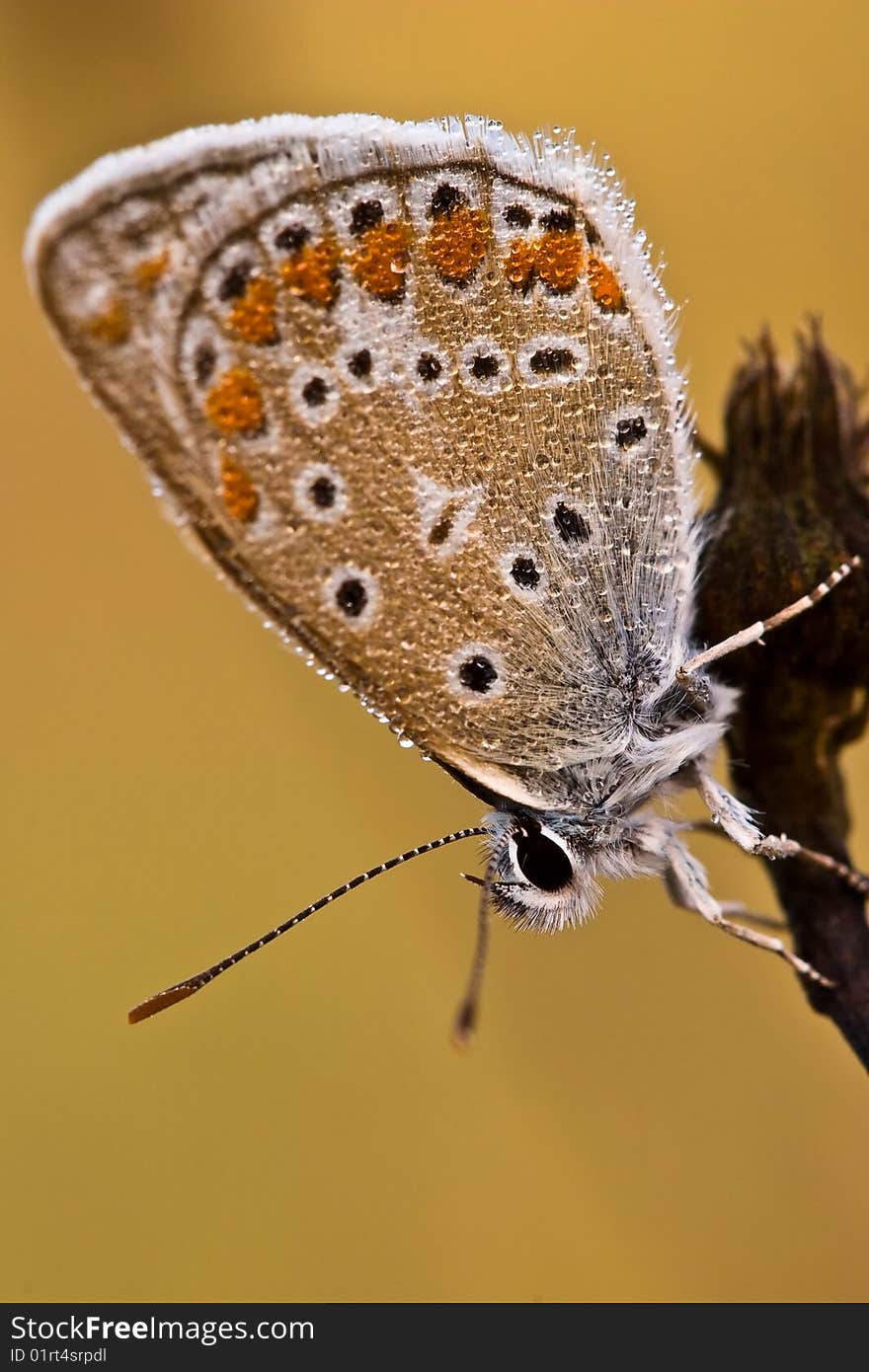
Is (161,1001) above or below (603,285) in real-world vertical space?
below

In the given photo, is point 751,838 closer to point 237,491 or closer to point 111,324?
point 237,491

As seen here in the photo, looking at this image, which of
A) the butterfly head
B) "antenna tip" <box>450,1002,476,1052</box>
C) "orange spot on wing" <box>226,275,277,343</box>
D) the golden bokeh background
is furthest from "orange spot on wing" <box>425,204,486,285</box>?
"antenna tip" <box>450,1002,476,1052</box>

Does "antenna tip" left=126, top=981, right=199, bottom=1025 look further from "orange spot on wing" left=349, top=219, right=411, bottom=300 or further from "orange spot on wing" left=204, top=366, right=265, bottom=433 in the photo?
Result: "orange spot on wing" left=349, top=219, right=411, bottom=300

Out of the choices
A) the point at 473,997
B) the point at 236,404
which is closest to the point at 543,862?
the point at 473,997

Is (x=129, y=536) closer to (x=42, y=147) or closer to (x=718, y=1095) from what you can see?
(x=42, y=147)

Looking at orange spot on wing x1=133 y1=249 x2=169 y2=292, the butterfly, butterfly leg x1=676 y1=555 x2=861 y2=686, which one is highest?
orange spot on wing x1=133 y1=249 x2=169 y2=292
